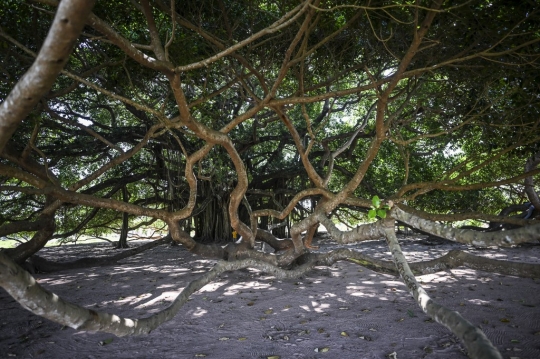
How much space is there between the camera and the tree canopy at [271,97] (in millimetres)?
3219

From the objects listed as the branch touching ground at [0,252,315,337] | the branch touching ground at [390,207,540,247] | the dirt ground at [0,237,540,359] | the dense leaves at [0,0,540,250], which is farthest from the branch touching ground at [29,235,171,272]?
the branch touching ground at [390,207,540,247]

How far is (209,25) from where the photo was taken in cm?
529

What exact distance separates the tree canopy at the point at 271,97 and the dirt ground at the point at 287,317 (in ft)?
2.62

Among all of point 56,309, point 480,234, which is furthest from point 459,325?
point 56,309

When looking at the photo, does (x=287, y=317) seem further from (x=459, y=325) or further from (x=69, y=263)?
(x=69, y=263)

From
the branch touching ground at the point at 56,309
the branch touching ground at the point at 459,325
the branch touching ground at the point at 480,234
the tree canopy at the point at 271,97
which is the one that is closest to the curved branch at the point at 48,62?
the tree canopy at the point at 271,97

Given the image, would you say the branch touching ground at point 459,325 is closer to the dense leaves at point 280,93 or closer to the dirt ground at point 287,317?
the dense leaves at point 280,93

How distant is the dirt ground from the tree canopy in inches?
31.4

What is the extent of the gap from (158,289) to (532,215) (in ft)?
24.9

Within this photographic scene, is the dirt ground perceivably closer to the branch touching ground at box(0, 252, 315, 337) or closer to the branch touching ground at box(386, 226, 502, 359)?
the branch touching ground at box(386, 226, 502, 359)

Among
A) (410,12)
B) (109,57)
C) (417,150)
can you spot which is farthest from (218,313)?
(417,150)

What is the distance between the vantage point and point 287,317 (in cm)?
371

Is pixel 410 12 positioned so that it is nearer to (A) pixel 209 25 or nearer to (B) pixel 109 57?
(A) pixel 209 25

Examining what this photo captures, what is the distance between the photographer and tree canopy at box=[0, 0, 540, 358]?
10.6 ft
